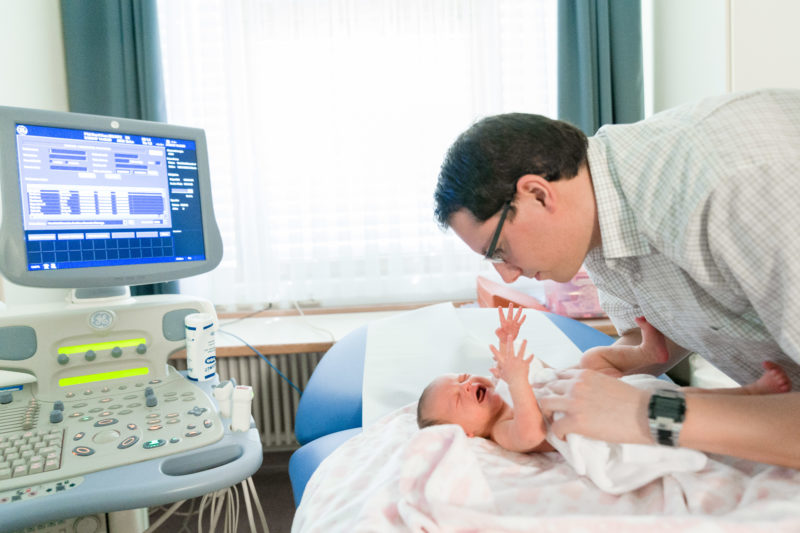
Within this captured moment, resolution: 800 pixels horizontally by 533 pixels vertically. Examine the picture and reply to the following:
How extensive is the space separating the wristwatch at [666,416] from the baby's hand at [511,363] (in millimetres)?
283

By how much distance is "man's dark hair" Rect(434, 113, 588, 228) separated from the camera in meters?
0.97

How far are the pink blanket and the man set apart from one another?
0.08 meters

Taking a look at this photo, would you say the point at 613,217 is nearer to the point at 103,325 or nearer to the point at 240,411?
the point at 240,411

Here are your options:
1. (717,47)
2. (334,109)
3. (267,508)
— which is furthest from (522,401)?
(334,109)

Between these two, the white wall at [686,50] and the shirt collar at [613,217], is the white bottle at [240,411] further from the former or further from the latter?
the white wall at [686,50]

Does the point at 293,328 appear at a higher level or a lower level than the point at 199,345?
lower

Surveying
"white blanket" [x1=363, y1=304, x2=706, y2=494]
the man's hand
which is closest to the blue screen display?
"white blanket" [x1=363, y1=304, x2=706, y2=494]

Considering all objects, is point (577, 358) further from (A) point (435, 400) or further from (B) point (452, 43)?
(B) point (452, 43)

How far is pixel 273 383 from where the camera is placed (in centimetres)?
247

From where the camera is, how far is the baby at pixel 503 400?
1.14 meters

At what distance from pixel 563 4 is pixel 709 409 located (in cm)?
225

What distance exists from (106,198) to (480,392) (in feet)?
3.70

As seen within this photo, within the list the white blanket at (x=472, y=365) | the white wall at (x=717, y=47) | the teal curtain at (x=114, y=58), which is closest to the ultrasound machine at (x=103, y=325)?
the white blanket at (x=472, y=365)

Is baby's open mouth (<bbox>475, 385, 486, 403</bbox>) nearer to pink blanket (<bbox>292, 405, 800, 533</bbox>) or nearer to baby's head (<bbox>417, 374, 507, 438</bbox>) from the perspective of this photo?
baby's head (<bbox>417, 374, 507, 438</bbox>)
